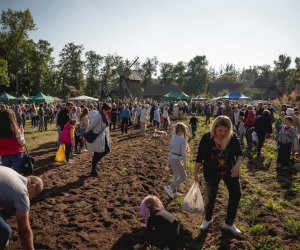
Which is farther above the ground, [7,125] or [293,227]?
[7,125]

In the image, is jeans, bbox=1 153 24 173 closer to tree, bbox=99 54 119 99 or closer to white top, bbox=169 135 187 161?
white top, bbox=169 135 187 161

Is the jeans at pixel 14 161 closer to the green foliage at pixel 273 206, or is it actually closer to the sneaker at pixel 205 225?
the sneaker at pixel 205 225

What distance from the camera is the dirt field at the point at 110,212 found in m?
5.22

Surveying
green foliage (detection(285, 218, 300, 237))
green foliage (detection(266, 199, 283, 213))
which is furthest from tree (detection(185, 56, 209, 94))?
green foliage (detection(285, 218, 300, 237))

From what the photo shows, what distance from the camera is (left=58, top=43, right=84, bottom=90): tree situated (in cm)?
8988

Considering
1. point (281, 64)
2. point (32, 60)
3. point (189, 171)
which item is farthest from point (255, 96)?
point (189, 171)

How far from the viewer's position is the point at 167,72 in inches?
3871

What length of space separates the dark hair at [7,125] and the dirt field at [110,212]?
1604 millimetres

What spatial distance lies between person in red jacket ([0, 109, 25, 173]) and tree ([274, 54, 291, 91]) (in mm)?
100701

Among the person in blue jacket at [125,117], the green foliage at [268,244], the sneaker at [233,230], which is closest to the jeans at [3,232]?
the sneaker at [233,230]

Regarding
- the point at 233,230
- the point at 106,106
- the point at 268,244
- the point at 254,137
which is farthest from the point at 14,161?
the point at 254,137

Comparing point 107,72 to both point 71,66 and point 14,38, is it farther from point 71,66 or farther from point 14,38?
point 14,38

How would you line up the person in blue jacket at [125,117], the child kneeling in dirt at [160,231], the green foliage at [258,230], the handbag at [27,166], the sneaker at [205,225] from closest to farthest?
1. the child kneeling in dirt at [160,231]
2. the sneaker at [205,225]
3. the green foliage at [258,230]
4. the handbag at [27,166]
5. the person in blue jacket at [125,117]

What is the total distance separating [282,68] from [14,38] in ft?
264
